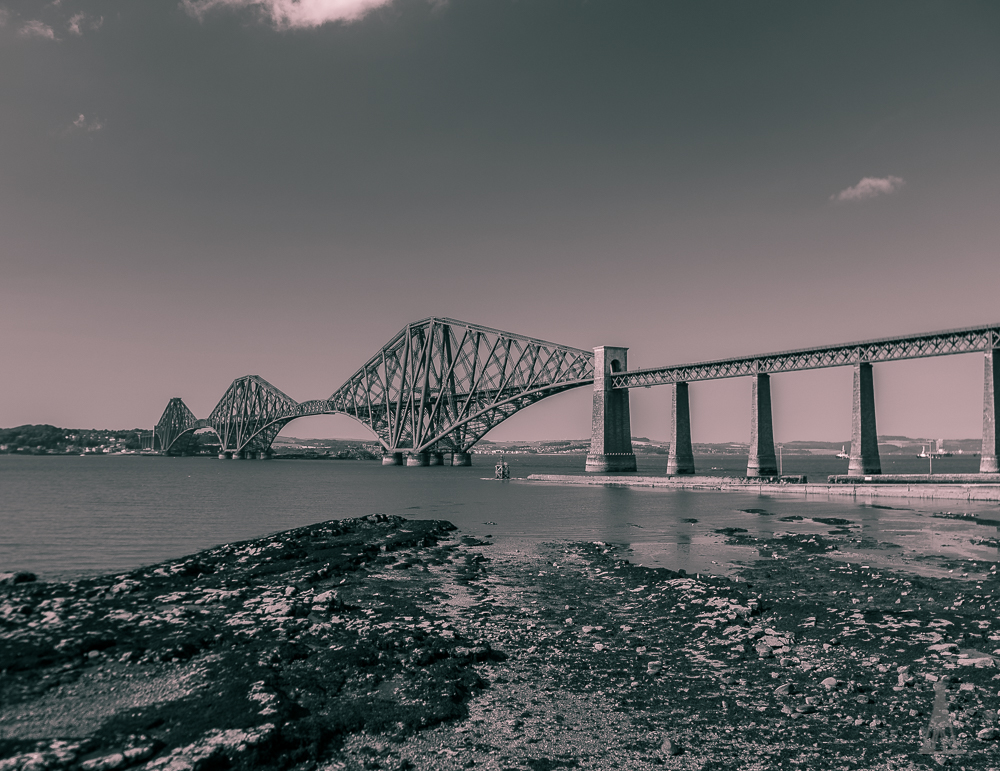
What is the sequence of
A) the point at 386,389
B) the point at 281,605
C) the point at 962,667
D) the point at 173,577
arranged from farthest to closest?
the point at 386,389 < the point at 173,577 < the point at 281,605 < the point at 962,667

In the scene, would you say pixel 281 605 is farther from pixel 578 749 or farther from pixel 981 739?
pixel 981 739

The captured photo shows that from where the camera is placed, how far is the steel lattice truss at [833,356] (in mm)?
60344

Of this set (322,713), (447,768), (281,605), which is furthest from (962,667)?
(281,605)

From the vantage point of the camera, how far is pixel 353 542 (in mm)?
26406

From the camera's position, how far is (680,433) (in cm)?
8469

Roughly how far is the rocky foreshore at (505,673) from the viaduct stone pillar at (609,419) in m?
75.4

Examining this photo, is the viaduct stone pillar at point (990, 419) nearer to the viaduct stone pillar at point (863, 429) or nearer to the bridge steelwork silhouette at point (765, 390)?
the bridge steelwork silhouette at point (765, 390)

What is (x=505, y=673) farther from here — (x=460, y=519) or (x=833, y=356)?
(x=833, y=356)

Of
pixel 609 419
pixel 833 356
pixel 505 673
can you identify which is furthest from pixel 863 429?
pixel 505 673

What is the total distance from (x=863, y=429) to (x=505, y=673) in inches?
2519

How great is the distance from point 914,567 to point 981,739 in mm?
13481

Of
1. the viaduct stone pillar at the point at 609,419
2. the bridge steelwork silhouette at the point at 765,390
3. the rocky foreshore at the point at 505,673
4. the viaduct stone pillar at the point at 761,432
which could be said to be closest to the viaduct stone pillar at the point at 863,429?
the bridge steelwork silhouette at the point at 765,390

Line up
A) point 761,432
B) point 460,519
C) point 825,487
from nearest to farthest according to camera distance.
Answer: point 460,519, point 825,487, point 761,432

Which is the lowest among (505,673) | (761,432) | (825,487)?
(505,673)
